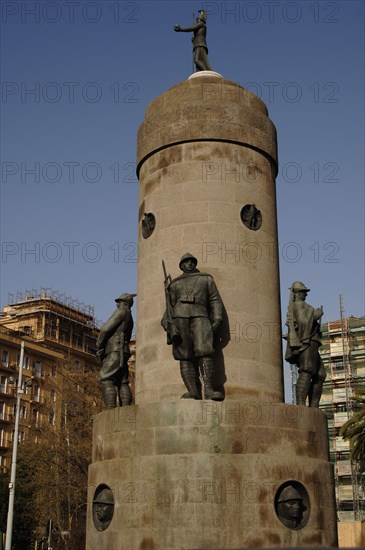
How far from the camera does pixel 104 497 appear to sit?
14062mm

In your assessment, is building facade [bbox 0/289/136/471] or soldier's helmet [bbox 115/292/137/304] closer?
soldier's helmet [bbox 115/292/137/304]

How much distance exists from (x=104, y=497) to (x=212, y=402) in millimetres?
2840

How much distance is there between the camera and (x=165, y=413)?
13555 mm

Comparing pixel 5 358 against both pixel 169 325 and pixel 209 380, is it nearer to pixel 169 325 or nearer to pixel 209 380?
pixel 169 325

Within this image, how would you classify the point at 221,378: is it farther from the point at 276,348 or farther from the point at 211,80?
the point at 211,80

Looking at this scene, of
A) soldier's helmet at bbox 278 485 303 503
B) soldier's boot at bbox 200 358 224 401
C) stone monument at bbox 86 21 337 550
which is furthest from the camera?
soldier's boot at bbox 200 358 224 401

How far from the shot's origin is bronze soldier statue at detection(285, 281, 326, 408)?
15062mm

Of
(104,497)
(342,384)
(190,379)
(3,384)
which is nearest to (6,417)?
(3,384)

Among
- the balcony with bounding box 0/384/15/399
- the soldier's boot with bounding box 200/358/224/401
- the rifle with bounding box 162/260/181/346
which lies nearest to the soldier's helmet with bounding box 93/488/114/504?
the soldier's boot with bounding box 200/358/224/401

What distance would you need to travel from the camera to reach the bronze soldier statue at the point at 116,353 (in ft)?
50.8

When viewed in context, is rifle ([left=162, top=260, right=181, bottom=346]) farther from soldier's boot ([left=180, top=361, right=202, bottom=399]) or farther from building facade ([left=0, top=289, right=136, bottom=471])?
building facade ([left=0, top=289, right=136, bottom=471])

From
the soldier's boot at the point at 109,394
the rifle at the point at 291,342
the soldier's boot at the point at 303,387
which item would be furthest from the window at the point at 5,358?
the soldier's boot at the point at 303,387

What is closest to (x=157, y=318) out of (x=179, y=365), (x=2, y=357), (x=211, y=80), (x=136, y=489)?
(x=179, y=365)

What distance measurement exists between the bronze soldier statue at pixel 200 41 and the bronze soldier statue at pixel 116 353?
610cm
